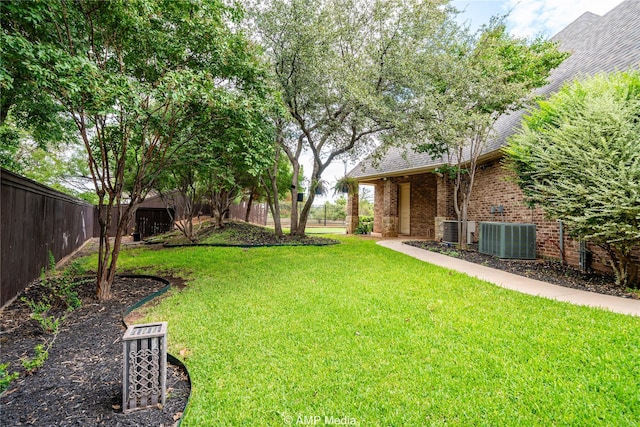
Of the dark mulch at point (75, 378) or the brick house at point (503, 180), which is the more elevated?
the brick house at point (503, 180)

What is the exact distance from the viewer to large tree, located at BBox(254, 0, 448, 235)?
750 centimetres

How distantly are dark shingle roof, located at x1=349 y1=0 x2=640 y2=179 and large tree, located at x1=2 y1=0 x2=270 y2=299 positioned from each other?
6.35 metres

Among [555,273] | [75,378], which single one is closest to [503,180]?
[555,273]

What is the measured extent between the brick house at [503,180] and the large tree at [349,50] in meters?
2.61

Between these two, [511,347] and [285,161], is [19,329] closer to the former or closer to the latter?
[511,347]

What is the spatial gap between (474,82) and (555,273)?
192 inches

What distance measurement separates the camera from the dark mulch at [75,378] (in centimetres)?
193

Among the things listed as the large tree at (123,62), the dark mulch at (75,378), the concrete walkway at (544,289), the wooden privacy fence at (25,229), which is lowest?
the dark mulch at (75,378)

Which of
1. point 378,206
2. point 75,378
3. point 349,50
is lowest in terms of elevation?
point 75,378

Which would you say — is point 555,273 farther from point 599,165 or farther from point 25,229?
point 25,229

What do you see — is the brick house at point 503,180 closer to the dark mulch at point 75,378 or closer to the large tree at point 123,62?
the large tree at point 123,62

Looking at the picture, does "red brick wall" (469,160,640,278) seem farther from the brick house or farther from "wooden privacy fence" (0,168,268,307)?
"wooden privacy fence" (0,168,268,307)

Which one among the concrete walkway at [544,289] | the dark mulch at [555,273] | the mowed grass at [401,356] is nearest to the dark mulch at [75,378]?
the mowed grass at [401,356]

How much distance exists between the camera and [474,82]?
774cm
